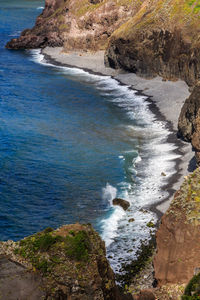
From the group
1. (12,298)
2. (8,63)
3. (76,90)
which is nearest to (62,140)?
(76,90)

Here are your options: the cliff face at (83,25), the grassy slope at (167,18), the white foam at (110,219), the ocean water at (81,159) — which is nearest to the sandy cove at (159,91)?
the ocean water at (81,159)

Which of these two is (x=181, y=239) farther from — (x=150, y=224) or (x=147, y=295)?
(x=150, y=224)

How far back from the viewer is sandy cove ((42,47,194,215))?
43656mm

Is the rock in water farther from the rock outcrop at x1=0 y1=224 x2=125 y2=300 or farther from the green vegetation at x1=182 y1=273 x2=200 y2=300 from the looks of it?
the green vegetation at x1=182 y1=273 x2=200 y2=300

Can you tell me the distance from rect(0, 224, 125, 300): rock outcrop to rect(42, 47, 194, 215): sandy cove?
18.2 m

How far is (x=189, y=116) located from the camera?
50.1m

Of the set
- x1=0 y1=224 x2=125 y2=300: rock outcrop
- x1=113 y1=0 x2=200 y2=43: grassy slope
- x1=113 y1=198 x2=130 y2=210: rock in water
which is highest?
x1=113 y1=0 x2=200 y2=43: grassy slope

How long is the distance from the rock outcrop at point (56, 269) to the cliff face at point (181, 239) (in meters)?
3.94

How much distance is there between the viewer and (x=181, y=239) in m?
22.1

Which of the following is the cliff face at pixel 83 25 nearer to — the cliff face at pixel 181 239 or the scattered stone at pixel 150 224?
the scattered stone at pixel 150 224

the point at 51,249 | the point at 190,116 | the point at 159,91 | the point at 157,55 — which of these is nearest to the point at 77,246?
the point at 51,249

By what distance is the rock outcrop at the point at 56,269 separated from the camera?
56.9ft

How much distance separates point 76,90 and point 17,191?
4165 cm

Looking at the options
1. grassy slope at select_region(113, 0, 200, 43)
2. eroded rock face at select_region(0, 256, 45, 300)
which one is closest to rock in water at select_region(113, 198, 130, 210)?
eroded rock face at select_region(0, 256, 45, 300)
